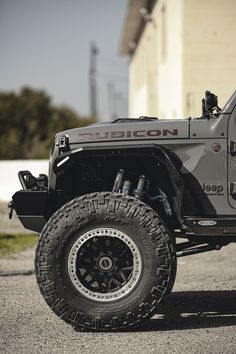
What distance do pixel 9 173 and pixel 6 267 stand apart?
851cm

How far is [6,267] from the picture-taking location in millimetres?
9820

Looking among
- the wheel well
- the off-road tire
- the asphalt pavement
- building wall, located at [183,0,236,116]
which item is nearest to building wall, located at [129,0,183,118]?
building wall, located at [183,0,236,116]

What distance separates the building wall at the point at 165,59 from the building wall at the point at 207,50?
287 millimetres

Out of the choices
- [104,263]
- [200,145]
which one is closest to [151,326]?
[104,263]

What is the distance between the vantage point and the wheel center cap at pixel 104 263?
6.24 metres

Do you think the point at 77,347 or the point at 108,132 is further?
the point at 108,132

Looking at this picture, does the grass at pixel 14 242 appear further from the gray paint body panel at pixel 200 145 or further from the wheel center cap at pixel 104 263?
the gray paint body panel at pixel 200 145

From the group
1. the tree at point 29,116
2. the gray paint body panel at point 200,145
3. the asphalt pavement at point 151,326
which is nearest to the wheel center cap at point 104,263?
the asphalt pavement at point 151,326

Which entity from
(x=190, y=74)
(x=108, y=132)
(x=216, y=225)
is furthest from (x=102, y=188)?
(x=190, y=74)

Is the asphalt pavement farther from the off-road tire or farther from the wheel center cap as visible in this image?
the wheel center cap

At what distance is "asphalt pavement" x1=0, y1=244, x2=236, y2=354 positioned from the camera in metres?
5.70

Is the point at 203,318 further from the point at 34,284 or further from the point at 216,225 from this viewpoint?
the point at 34,284

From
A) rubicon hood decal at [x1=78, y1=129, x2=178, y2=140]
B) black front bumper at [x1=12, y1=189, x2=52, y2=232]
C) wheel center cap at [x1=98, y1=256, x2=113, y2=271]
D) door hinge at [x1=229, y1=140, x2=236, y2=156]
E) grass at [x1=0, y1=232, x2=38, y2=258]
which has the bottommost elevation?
grass at [x1=0, y1=232, x2=38, y2=258]

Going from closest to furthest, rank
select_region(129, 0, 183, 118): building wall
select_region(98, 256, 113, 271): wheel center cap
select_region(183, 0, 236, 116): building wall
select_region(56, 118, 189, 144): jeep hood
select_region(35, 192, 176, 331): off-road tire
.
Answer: select_region(35, 192, 176, 331): off-road tire, select_region(98, 256, 113, 271): wheel center cap, select_region(56, 118, 189, 144): jeep hood, select_region(183, 0, 236, 116): building wall, select_region(129, 0, 183, 118): building wall
